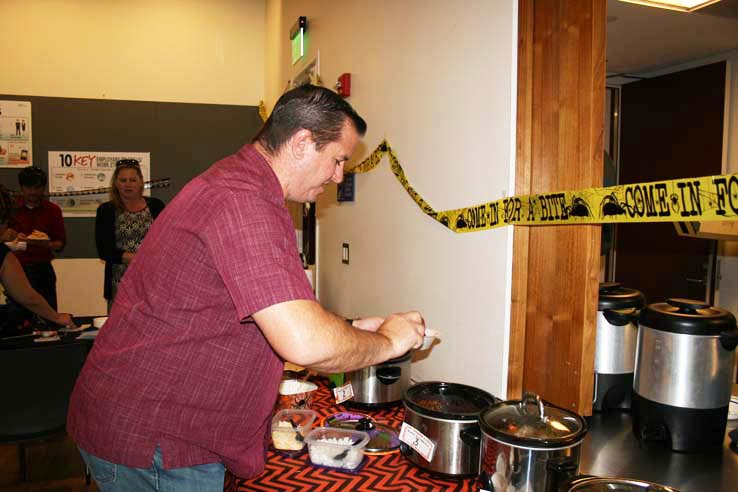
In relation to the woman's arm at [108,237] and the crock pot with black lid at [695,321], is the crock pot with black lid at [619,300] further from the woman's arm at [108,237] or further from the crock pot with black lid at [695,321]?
the woman's arm at [108,237]

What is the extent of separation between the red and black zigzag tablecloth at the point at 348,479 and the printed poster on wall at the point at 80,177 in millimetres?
4974

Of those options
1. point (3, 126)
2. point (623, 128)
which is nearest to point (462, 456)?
point (623, 128)

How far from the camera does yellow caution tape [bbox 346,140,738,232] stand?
1.08 meters

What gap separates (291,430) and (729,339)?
4.07 feet

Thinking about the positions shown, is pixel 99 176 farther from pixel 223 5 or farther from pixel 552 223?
pixel 552 223

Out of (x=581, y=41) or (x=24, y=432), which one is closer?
(x=581, y=41)

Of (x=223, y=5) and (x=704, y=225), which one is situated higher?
(x=223, y=5)

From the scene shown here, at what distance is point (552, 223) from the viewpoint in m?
1.51

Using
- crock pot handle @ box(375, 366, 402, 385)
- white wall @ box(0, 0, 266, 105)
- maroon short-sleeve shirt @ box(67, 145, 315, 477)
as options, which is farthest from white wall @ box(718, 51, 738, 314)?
white wall @ box(0, 0, 266, 105)

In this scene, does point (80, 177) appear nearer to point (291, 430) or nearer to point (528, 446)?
point (291, 430)

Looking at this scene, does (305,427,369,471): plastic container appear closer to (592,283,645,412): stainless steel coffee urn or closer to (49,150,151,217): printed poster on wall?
(592,283,645,412): stainless steel coffee urn

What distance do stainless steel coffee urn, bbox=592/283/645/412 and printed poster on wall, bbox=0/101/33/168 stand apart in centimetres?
578

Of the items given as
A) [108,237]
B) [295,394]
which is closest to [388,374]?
[295,394]

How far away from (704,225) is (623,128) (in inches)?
64.3
